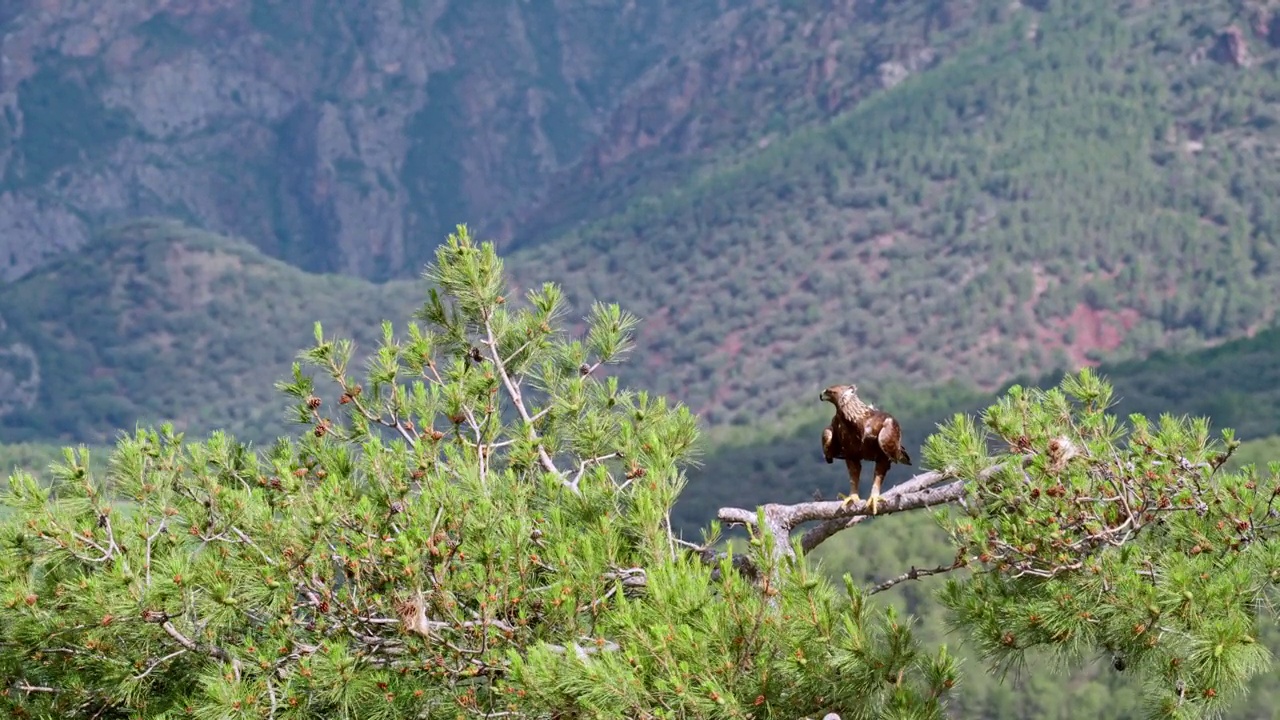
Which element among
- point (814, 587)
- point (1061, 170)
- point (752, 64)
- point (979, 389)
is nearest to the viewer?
point (814, 587)

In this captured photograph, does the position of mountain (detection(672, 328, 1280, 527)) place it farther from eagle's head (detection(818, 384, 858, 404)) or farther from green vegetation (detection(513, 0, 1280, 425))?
eagle's head (detection(818, 384, 858, 404))

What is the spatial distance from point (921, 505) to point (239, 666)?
134 inches

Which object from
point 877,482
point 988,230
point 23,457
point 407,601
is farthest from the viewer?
point 988,230

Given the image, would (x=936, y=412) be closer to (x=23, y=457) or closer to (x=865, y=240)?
(x=23, y=457)

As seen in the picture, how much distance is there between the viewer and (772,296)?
139 m

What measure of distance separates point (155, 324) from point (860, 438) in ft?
514

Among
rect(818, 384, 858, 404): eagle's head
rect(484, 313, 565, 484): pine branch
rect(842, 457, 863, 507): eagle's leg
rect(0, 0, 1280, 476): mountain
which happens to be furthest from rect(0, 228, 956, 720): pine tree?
rect(0, 0, 1280, 476): mountain

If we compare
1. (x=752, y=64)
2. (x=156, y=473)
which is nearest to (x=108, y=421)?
(x=752, y=64)

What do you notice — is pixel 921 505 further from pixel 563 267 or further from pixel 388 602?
pixel 563 267

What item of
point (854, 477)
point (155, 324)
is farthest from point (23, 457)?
point (155, 324)

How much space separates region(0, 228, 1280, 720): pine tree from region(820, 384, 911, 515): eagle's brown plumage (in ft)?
0.51

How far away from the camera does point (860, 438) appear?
9375 mm

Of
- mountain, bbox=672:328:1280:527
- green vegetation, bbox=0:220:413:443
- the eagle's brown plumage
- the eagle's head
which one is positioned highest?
green vegetation, bbox=0:220:413:443

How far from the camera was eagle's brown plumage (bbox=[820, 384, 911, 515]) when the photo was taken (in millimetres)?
9273
